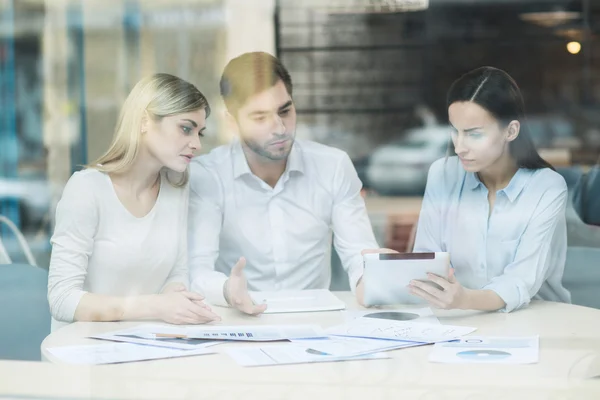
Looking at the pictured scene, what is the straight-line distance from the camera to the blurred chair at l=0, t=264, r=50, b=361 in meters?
3.13

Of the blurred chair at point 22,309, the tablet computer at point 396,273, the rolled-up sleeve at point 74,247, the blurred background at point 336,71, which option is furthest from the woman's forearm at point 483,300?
the blurred chair at point 22,309

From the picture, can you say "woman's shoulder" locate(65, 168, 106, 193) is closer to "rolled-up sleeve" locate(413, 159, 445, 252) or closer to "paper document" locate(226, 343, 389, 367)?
"paper document" locate(226, 343, 389, 367)

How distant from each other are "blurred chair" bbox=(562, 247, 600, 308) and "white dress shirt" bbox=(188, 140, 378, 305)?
69cm

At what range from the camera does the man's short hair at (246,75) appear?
3.12 meters

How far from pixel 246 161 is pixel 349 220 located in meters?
0.43

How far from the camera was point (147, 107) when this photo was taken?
3062mm

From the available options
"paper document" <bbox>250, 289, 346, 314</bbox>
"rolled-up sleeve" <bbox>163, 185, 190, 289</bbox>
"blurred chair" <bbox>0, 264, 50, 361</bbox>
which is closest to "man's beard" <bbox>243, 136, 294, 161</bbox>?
"rolled-up sleeve" <bbox>163, 185, 190, 289</bbox>

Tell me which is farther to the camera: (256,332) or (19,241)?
(19,241)

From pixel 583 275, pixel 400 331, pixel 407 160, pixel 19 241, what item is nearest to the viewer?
pixel 400 331

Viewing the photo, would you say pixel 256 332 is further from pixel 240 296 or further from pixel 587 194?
pixel 587 194

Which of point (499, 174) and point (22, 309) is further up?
point (499, 174)

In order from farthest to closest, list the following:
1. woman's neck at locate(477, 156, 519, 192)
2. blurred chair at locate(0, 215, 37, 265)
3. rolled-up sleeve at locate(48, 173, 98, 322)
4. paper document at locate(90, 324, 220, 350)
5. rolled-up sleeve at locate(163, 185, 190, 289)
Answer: blurred chair at locate(0, 215, 37, 265), rolled-up sleeve at locate(163, 185, 190, 289), woman's neck at locate(477, 156, 519, 192), rolled-up sleeve at locate(48, 173, 98, 322), paper document at locate(90, 324, 220, 350)

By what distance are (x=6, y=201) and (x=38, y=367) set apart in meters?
1.49

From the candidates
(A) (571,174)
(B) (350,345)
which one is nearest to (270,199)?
(A) (571,174)
